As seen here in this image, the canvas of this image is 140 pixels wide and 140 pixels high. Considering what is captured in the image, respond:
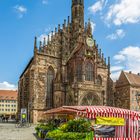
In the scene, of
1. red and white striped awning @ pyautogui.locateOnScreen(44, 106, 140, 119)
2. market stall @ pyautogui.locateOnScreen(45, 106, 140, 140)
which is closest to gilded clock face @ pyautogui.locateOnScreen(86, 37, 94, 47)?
market stall @ pyautogui.locateOnScreen(45, 106, 140, 140)

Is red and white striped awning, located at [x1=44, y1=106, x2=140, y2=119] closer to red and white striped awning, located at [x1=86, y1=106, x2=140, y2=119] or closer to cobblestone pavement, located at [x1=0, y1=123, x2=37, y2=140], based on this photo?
red and white striped awning, located at [x1=86, y1=106, x2=140, y2=119]

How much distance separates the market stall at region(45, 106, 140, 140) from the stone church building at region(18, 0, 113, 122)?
27907mm

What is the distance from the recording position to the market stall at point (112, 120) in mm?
17547

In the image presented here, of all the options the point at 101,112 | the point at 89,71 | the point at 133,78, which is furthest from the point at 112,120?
the point at 133,78

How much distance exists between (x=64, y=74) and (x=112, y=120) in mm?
34274

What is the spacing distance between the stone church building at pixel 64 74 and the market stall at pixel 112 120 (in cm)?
2791

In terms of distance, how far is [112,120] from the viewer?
18.1m

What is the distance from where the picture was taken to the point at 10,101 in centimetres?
12150

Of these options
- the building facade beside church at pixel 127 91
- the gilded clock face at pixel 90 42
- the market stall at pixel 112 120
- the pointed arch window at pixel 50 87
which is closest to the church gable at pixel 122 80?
the building facade beside church at pixel 127 91

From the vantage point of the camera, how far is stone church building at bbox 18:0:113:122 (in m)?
48.8

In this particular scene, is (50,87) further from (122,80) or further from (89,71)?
(122,80)

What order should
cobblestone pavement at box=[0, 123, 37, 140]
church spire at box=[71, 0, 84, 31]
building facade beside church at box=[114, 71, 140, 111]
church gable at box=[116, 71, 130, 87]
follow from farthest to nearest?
church gable at box=[116, 71, 130, 87] → building facade beside church at box=[114, 71, 140, 111] → church spire at box=[71, 0, 84, 31] → cobblestone pavement at box=[0, 123, 37, 140]

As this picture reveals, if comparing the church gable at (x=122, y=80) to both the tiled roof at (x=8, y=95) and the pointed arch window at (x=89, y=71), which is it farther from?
the tiled roof at (x=8, y=95)

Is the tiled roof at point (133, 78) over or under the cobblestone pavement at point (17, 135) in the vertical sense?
over
